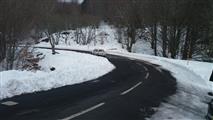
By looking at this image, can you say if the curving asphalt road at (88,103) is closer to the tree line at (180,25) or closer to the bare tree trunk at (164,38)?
the tree line at (180,25)

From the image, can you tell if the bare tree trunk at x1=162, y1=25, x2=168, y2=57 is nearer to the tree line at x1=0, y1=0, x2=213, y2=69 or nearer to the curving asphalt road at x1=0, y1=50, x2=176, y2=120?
the tree line at x1=0, y1=0, x2=213, y2=69

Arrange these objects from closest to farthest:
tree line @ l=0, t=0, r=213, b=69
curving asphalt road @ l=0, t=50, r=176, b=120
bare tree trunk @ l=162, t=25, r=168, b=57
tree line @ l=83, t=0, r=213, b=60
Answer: curving asphalt road @ l=0, t=50, r=176, b=120 < tree line @ l=0, t=0, r=213, b=69 < tree line @ l=83, t=0, r=213, b=60 < bare tree trunk @ l=162, t=25, r=168, b=57

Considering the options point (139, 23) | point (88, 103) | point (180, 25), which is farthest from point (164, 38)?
point (88, 103)

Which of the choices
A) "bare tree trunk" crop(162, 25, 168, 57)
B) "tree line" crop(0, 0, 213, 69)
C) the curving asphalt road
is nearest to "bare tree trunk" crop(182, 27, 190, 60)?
"tree line" crop(0, 0, 213, 69)

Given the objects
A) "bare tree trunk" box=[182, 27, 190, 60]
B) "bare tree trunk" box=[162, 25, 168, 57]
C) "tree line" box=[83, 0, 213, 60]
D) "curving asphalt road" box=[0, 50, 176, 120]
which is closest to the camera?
"curving asphalt road" box=[0, 50, 176, 120]

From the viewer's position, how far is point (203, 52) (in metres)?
39.0

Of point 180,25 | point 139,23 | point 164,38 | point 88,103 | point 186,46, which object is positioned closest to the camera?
point 88,103

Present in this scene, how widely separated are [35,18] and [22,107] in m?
18.4

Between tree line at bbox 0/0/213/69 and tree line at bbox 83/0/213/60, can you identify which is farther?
tree line at bbox 83/0/213/60

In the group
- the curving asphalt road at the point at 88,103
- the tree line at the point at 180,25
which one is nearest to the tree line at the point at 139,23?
the tree line at the point at 180,25

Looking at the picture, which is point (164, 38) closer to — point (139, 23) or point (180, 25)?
point (180, 25)

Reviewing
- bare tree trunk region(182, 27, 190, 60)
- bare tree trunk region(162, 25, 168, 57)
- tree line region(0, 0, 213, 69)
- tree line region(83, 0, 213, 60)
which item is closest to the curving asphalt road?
tree line region(0, 0, 213, 69)

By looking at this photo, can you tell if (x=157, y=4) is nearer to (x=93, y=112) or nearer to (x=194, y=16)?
(x=194, y=16)

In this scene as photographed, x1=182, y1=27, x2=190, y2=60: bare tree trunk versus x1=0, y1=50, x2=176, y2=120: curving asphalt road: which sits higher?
x1=182, y1=27, x2=190, y2=60: bare tree trunk
